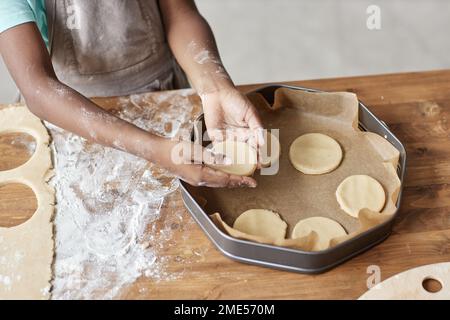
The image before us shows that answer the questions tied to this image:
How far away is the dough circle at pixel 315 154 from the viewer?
45.0 inches

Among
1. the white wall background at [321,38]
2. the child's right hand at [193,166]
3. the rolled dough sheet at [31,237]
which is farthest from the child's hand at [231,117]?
the white wall background at [321,38]

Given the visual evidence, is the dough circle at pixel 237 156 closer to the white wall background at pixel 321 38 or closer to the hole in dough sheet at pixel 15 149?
the hole in dough sheet at pixel 15 149

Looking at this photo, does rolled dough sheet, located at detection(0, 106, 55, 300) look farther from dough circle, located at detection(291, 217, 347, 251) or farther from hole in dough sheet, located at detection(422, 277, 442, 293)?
hole in dough sheet, located at detection(422, 277, 442, 293)

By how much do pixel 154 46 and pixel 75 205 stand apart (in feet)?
1.63

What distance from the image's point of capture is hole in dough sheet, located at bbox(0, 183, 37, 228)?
3.58 feet

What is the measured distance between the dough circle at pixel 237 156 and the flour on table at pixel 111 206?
0.12 m

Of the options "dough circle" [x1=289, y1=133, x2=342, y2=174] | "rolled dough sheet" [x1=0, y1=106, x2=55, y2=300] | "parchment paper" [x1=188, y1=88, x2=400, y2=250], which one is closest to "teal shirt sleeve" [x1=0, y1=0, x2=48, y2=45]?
"rolled dough sheet" [x1=0, y1=106, x2=55, y2=300]

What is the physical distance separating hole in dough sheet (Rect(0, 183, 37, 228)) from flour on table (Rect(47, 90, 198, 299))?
0.19 ft

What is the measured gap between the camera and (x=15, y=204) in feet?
3.67

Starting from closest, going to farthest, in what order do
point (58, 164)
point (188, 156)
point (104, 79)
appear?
point (188, 156) < point (58, 164) < point (104, 79)

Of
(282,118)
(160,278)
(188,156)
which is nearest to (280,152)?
(282,118)

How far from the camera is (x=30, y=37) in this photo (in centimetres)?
111
